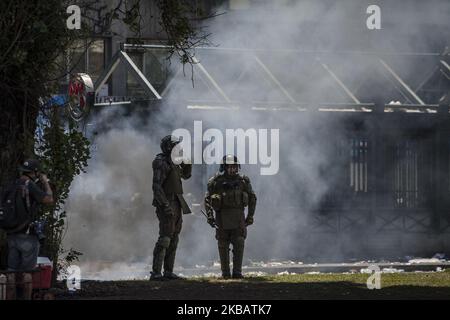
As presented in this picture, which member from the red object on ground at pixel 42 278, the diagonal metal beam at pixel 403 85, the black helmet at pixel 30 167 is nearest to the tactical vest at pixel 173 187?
the red object on ground at pixel 42 278

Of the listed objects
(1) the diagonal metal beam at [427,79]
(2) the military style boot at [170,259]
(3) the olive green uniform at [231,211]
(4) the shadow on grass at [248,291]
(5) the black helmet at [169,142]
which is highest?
(1) the diagonal metal beam at [427,79]

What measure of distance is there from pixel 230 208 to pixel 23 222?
183 inches

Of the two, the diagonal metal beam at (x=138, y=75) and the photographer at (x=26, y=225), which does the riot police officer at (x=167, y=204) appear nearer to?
the photographer at (x=26, y=225)

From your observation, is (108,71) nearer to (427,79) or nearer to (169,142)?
(427,79)

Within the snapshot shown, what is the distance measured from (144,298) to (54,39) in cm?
305

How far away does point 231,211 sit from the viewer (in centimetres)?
1636

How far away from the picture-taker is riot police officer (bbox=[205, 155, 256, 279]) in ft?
53.7

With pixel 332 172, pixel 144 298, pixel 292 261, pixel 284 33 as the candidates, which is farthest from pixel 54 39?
pixel 284 33

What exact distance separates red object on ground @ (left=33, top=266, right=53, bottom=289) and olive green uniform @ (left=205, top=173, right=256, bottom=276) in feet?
13.4

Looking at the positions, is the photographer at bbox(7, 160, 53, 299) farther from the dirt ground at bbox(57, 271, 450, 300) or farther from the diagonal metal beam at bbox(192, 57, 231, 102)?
the diagonal metal beam at bbox(192, 57, 231, 102)

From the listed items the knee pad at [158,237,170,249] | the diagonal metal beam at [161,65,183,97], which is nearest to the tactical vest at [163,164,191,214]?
the knee pad at [158,237,170,249]

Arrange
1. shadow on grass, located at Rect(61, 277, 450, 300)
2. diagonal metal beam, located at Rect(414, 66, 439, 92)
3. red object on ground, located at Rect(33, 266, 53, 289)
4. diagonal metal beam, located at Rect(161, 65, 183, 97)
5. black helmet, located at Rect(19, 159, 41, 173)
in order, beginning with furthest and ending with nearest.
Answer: diagonal metal beam, located at Rect(414, 66, 439, 92)
diagonal metal beam, located at Rect(161, 65, 183, 97)
shadow on grass, located at Rect(61, 277, 450, 300)
red object on ground, located at Rect(33, 266, 53, 289)
black helmet, located at Rect(19, 159, 41, 173)

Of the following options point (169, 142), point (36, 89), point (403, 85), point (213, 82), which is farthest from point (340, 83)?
point (36, 89)

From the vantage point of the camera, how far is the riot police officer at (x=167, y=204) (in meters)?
15.6
